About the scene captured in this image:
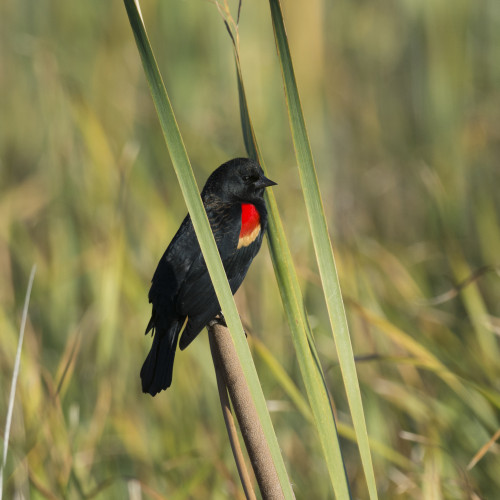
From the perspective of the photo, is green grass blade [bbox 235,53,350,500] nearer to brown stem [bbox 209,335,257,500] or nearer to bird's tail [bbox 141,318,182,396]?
brown stem [bbox 209,335,257,500]

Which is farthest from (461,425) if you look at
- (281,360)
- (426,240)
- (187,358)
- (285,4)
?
(285,4)

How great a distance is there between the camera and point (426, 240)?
377cm

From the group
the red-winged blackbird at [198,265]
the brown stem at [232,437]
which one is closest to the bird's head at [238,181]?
the red-winged blackbird at [198,265]

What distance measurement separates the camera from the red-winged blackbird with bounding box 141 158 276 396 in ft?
4.76

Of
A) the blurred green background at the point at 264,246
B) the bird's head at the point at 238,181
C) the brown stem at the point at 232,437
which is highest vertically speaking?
the bird's head at the point at 238,181

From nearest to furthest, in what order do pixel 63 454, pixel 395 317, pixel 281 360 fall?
1. pixel 63 454
2. pixel 395 317
3. pixel 281 360

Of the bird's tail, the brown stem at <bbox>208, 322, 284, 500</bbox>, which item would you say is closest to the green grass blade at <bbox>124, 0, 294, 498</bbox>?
the brown stem at <bbox>208, 322, 284, 500</bbox>

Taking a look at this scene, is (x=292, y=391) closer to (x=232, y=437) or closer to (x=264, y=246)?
(x=232, y=437)

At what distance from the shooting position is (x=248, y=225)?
5.49ft

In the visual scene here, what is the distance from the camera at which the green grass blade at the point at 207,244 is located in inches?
39.3

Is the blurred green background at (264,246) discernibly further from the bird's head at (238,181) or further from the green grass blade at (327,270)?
the green grass blade at (327,270)

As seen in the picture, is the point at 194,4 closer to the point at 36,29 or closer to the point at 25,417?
the point at 36,29

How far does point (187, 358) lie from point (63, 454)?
2.39 ft

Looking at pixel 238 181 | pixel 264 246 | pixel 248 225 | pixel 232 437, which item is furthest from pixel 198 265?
pixel 264 246
